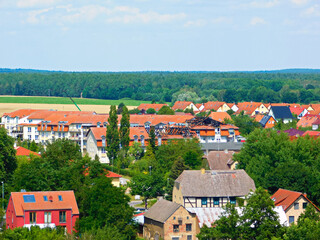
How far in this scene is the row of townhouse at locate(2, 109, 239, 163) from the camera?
328 feet

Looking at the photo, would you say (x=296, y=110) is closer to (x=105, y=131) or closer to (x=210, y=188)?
(x=105, y=131)

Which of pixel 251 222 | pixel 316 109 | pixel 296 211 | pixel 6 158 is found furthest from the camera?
pixel 316 109

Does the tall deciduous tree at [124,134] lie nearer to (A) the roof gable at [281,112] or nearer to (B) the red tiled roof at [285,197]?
(B) the red tiled roof at [285,197]

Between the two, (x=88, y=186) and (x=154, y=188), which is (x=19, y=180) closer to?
(x=88, y=186)

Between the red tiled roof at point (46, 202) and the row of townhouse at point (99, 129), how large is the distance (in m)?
36.3

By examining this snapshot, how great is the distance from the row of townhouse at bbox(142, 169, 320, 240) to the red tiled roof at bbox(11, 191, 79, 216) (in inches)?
238

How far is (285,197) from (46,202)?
61.0 feet

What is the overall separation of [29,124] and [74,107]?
170 feet

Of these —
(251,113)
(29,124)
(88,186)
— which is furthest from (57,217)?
(251,113)

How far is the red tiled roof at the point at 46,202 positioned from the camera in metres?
57.6

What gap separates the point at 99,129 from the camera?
10000 centimetres

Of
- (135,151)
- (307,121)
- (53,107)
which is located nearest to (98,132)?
(135,151)

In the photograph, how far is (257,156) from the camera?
245 feet

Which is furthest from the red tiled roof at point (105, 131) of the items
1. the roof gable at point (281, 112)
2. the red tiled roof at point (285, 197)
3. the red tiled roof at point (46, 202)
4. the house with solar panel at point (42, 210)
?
the roof gable at point (281, 112)
